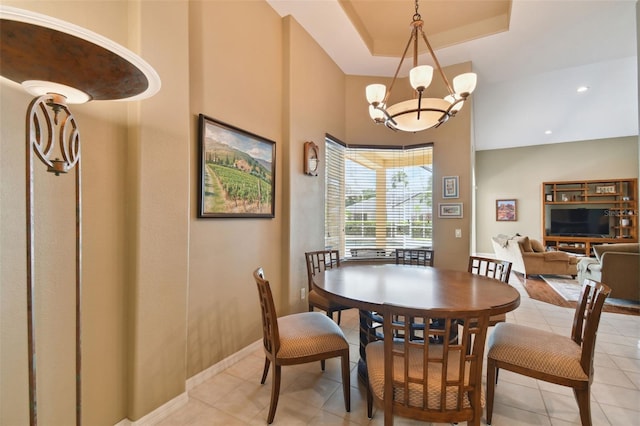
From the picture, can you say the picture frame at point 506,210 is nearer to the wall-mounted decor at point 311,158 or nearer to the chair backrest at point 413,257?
the chair backrest at point 413,257

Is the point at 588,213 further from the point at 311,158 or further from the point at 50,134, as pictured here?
the point at 50,134

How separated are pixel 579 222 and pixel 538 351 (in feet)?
29.3

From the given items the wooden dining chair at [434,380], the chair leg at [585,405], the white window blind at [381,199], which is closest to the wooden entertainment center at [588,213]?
the white window blind at [381,199]

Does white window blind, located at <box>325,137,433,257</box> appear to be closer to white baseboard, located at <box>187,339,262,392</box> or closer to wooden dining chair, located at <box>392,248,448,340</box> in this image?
wooden dining chair, located at <box>392,248,448,340</box>

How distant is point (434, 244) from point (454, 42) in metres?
2.59

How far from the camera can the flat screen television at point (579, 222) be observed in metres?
8.04

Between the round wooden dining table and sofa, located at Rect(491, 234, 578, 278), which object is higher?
the round wooden dining table

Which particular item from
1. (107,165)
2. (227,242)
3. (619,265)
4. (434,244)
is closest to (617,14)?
(434,244)

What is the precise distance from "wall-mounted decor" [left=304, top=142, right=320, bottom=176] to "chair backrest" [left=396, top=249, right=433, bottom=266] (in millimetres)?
1417

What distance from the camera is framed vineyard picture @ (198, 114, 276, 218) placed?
2.24 m

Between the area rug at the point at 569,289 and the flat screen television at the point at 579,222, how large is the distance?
296 cm

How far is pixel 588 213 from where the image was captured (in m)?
8.14

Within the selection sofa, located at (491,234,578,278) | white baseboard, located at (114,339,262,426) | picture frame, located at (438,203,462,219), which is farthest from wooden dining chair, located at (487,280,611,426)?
sofa, located at (491,234,578,278)

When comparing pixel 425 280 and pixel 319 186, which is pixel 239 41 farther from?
pixel 425 280
